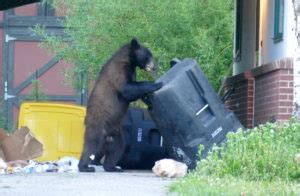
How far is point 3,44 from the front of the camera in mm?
27109

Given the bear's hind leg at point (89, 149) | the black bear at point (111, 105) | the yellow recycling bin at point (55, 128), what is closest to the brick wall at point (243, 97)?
the yellow recycling bin at point (55, 128)

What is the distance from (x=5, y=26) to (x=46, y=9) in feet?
3.43

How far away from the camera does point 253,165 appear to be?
11.1 metres

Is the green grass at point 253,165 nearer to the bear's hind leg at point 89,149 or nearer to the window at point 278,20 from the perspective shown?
the bear's hind leg at point 89,149

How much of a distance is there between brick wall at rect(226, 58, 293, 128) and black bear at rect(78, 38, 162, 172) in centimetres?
177

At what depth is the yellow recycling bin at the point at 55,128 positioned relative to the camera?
16047mm

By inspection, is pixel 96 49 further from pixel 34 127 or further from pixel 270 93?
pixel 270 93

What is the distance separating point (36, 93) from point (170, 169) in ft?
40.3

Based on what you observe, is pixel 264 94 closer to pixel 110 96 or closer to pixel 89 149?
pixel 110 96

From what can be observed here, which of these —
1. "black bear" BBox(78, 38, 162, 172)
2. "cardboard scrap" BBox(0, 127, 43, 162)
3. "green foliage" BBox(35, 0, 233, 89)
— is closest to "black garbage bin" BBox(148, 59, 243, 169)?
"black bear" BBox(78, 38, 162, 172)

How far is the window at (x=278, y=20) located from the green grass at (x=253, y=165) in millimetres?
3169

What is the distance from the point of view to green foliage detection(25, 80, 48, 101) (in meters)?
24.7

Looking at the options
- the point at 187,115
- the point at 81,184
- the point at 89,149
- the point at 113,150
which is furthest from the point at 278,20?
the point at 81,184

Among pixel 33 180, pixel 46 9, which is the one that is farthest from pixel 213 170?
pixel 46 9
